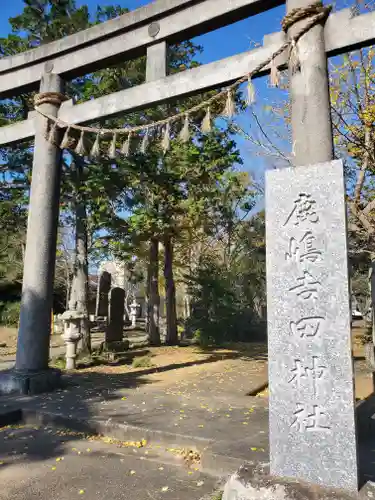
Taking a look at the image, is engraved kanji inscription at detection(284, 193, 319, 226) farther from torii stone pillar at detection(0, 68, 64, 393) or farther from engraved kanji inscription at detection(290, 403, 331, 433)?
torii stone pillar at detection(0, 68, 64, 393)

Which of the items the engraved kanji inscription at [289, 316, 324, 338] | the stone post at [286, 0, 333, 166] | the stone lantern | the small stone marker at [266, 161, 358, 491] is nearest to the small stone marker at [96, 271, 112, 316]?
the stone lantern

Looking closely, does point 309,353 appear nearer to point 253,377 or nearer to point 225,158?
point 253,377

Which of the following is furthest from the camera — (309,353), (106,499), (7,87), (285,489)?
(7,87)

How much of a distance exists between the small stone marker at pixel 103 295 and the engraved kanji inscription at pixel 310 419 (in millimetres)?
12426

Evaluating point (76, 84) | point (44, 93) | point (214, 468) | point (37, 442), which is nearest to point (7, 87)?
point (44, 93)

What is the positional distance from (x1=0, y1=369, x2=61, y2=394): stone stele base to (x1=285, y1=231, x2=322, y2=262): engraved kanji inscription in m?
5.25

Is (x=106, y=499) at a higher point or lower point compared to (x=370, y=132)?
lower

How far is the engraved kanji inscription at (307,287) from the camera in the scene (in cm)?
296

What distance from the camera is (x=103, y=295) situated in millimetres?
14922

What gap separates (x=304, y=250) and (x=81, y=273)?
31.1 ft

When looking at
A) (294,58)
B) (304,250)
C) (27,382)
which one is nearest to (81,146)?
(294,58)

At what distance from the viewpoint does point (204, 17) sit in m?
5.98

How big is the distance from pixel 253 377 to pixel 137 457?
15.4 ft

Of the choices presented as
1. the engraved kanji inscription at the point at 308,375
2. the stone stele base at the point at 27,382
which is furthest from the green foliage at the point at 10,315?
the engraved kanji inscription at the point at 308,375
